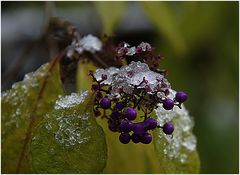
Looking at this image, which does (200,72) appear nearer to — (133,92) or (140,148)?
(140,148)

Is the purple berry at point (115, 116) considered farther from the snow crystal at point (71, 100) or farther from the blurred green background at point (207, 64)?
the blurred green background at point (207, 64)

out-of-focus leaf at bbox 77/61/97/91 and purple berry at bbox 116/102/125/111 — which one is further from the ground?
purple berry at bbox 116/102/125/111

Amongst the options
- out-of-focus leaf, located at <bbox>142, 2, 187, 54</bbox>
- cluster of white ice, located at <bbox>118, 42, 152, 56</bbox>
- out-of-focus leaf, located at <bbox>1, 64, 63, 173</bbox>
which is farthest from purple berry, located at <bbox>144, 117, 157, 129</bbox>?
out-of-focus leaf, located at <bbox>142, 2, 187, 54</bbox>

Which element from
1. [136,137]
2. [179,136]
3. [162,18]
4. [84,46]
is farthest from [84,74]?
[162,18]

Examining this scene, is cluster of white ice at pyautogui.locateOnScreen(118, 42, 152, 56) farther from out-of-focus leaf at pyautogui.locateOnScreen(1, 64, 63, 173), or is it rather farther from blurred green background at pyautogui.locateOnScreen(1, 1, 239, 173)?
blurred green background at pyautogui.locateOnScreen(1, 1, 239, 173)

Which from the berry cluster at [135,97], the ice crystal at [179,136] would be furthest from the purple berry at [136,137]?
the ice crystal at [179,136]

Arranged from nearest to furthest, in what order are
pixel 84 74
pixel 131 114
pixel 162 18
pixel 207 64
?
pixel 131 114, pixel 84 74, pixel 162 18, pixel 207 64

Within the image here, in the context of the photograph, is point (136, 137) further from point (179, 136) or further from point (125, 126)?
point (179, 136)
